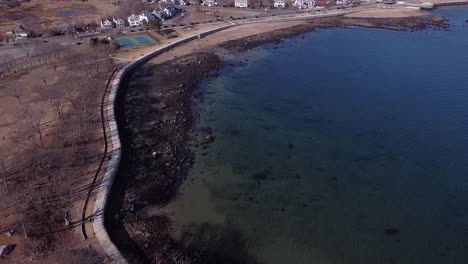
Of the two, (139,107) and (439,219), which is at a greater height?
(139,107)

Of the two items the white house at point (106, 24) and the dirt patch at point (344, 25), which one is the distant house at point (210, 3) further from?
the white house at point (106, 24)

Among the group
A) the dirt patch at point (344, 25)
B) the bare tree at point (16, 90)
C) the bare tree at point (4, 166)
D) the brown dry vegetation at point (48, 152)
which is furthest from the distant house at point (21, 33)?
the bare tree at point (4, 166)

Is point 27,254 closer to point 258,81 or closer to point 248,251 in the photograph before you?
point 248,251

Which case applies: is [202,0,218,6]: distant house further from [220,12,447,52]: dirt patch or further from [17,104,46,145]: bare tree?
[17,104,46,145]: bare tree

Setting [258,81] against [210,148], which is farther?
[258,81]

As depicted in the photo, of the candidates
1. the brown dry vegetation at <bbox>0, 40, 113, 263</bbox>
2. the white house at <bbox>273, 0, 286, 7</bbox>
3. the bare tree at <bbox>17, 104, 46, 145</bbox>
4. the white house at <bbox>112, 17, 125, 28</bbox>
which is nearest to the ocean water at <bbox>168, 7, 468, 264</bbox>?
the brown dry vegetation at <bbox>0, 40, 113, 263</bbox>

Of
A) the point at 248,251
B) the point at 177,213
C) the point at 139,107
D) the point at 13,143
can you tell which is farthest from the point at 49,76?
the point at 248,251

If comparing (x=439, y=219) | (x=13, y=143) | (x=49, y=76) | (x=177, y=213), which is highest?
(x=49, y=76)
